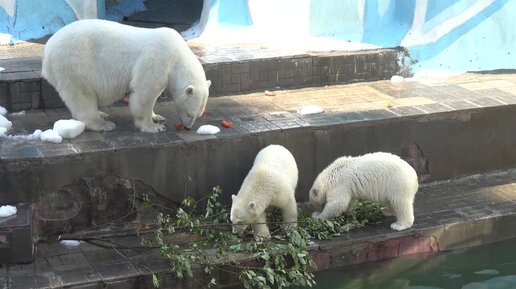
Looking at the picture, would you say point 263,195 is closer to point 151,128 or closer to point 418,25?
point 151,128

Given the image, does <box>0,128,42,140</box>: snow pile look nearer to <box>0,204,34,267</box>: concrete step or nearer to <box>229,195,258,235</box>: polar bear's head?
<box>0,204,34,267</box>: concrete step

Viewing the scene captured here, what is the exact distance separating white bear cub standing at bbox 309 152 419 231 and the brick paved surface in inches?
7.7

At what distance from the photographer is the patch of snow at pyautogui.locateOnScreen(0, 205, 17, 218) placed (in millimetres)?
5488

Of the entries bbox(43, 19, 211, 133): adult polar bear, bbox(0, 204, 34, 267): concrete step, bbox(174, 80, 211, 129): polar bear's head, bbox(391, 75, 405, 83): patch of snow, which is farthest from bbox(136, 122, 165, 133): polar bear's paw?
bbox(391, 75, 405, 83): patch of snow

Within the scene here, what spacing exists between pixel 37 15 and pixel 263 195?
4.25 meters

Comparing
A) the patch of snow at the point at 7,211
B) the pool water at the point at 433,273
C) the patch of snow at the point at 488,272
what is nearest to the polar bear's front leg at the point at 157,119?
the patch of snow at the point at 7,211

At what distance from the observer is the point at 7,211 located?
5512 mm

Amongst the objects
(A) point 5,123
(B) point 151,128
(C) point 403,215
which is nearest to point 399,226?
(C) point 403,215

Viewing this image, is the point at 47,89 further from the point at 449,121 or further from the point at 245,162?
the point at 449,121

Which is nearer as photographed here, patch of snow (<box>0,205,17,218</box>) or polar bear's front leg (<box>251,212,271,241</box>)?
patch of snow (<box>0,205,17,218</box>)

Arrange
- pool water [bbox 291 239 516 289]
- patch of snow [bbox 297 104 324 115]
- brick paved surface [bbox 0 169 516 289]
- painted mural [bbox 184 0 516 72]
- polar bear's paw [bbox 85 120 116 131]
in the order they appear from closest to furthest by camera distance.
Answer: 1. brick paved surface [bbox 0 169 516 289]
2. pool water [bbox 291 239 516 289]
3. polar bear's paw [bbox 85 120 116 131]
4. patch of snow [bbox 297 104 324 115]
5. painted mural [bbox 184 0 516 72]

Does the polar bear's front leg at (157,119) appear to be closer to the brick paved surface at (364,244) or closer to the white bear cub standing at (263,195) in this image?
the white bear cub standing at (263,195)

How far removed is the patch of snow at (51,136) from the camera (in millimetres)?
6098

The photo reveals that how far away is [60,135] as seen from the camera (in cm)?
618
